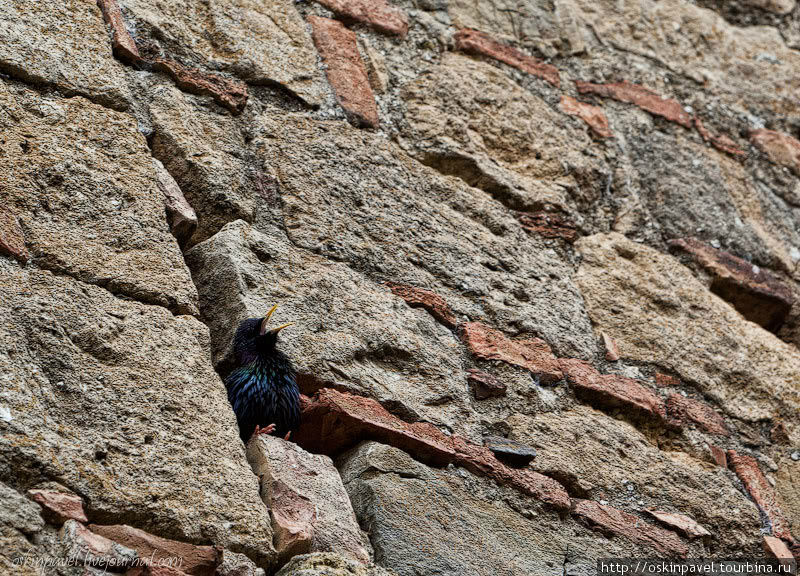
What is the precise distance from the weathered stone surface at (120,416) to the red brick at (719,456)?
4.78 ft

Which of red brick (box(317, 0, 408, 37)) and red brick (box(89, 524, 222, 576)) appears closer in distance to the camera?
red brick (box(89, 524, 222, 576))

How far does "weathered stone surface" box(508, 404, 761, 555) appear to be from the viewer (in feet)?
8.25

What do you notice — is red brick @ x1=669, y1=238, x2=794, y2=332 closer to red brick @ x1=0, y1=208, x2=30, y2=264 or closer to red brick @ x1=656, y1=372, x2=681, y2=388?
red brick @ x1=656, y1=372, x2=681, y2=388

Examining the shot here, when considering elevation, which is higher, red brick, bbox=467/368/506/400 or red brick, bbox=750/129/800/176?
red brick, bbox=750/129/800/176

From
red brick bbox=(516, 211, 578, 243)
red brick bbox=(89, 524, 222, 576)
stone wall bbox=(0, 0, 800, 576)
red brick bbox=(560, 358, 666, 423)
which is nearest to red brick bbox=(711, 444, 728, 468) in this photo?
stone wall bbox=(0, 0, 800, 576)

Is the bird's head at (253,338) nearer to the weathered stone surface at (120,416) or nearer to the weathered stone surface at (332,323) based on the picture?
the weathered stone surface at (332,323)

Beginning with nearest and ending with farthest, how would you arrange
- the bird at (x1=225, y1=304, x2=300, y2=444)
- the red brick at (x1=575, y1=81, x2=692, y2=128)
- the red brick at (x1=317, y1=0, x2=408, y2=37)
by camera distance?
the bird at (x1=225, y1=304, x2=300, y2=444)
the red brick at (x1=317, y1=0, x2=408, y2=37)
the red brick at (x1=575, y1=81, x2=692, y2=128)

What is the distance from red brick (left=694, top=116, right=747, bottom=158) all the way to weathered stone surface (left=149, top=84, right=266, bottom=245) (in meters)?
1.86

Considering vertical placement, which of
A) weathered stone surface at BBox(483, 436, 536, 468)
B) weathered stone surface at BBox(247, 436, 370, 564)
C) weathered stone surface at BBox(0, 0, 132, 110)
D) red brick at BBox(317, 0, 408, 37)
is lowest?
weathered stone surface at BBox(247, 436, 370, 564)

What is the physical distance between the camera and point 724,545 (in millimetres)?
Result: 2615

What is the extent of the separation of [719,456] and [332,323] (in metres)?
1.19

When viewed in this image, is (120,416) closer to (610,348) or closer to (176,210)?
(176,210)

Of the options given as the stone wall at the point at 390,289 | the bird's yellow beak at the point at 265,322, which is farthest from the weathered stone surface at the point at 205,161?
the bird's yellow beak at the point at 265,322

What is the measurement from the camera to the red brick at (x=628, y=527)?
7.94ft
